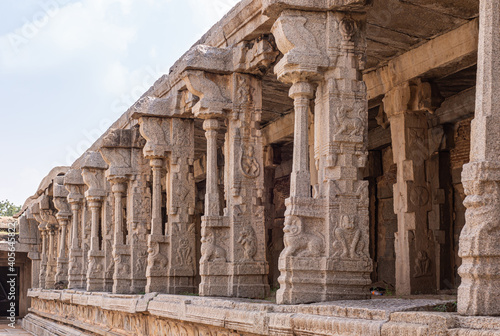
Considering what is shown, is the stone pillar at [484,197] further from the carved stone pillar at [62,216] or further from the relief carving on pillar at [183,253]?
the carved stone pillar at [62,216]

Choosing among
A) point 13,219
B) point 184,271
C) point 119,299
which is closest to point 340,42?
point 184,271

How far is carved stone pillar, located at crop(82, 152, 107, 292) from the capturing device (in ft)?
56.2

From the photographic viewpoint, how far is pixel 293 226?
24.0ft

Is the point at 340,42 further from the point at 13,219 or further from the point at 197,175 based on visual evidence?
the point at 13,219

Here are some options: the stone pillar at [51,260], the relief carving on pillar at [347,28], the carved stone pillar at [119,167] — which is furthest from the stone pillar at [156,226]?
the stone pillar at [51,260]

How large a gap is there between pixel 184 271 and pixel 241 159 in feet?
9.52

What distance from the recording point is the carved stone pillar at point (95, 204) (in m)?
17.1

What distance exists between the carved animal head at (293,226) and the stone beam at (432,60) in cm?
366

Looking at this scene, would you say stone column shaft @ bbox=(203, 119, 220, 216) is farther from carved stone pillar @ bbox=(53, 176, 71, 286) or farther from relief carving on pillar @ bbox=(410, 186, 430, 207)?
carved stone pillar @ bbox=(53, 176, 71, 286)

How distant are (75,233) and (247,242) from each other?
36.3ft

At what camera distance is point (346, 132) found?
7.53 m

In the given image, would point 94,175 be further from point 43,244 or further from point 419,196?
point 43,244

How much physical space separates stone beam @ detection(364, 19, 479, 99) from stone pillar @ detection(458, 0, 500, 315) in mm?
4752

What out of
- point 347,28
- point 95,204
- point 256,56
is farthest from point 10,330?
point 347,28
